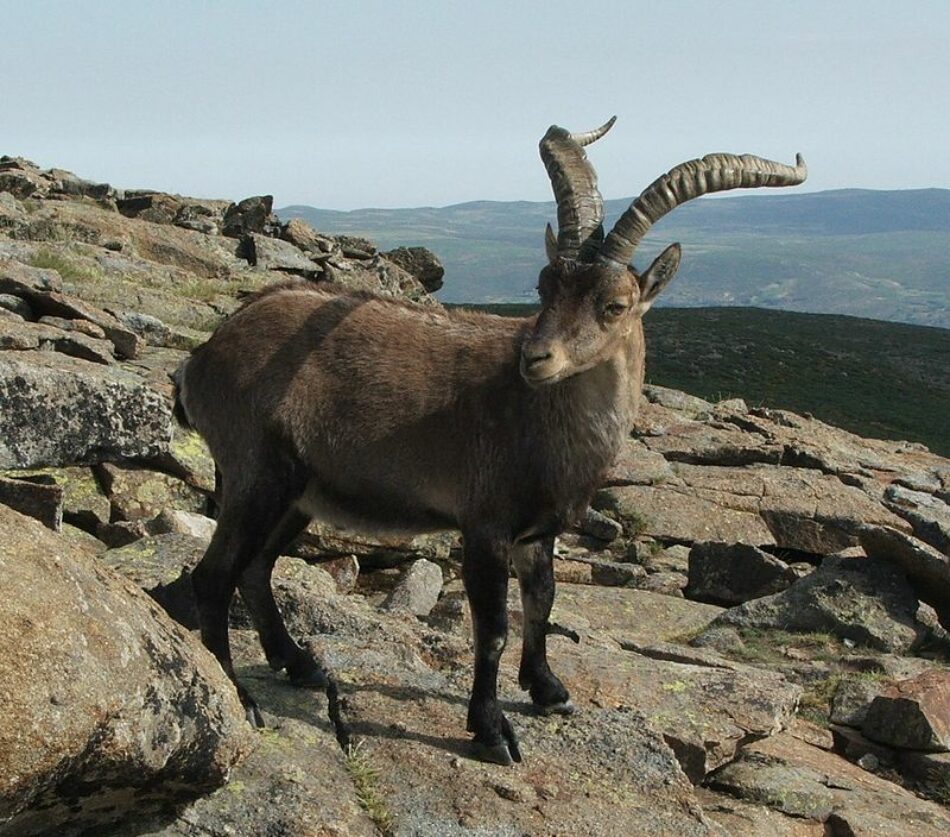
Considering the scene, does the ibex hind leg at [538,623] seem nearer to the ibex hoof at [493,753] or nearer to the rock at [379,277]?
the ibex hoof at [493,753]

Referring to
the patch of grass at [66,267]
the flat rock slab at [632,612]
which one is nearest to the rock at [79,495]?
the flat rock slab at [632,612]

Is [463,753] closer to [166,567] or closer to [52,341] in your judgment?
[166,567]

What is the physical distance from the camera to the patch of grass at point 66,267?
2489cm

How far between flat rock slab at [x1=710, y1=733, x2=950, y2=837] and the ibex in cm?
160

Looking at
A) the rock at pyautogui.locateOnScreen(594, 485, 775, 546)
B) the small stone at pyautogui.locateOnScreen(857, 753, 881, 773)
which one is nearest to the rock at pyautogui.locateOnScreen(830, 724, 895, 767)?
the small stone at pyautogui.locateOnScreen(857, 753, 881, 773)

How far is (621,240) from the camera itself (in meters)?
8.85

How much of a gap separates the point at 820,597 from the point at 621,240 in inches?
311

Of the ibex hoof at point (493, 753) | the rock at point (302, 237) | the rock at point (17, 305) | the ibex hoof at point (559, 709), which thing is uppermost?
the rock at point (302, 237)

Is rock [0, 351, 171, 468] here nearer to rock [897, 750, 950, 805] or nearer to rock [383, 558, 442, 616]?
rock [383, 558, 442, 616]

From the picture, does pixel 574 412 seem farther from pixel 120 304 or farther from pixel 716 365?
pixel 716 365

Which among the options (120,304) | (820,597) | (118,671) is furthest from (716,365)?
(118,671)

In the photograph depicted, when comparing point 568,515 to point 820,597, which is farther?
point 820,597

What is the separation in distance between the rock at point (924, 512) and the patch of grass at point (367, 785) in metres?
12.5

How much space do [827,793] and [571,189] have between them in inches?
197
